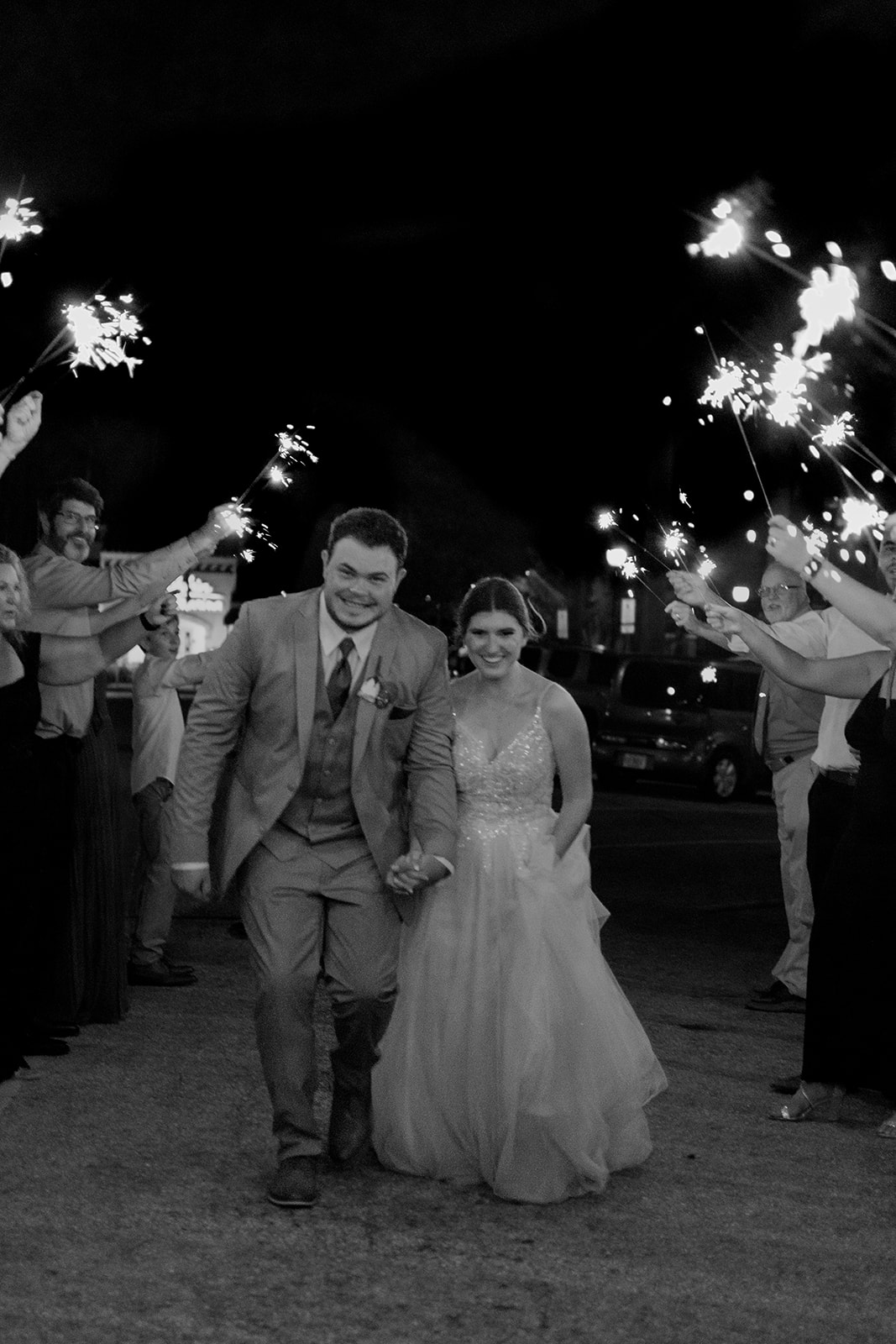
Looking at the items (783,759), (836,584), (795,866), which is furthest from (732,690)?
(836,584)

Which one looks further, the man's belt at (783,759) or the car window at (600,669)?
the car window at (600,669)

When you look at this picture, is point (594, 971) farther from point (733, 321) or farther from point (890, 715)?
point (733, 321)

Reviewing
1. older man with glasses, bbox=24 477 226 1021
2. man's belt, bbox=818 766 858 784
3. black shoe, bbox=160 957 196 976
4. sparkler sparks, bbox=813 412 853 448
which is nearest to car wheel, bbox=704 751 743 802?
black shoe, bbox=160 957 196 976

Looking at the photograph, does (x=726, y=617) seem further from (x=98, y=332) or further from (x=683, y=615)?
(x=98, y=332)

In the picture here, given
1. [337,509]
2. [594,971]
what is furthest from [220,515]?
[594,971]

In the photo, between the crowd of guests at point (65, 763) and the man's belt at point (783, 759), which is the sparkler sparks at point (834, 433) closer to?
the man's belt at point (783, 759)

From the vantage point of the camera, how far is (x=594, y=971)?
612cm

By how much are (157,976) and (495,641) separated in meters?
3.78

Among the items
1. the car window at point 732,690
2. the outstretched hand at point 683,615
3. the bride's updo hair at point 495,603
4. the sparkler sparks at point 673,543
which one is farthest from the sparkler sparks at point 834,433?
the car window at point 732,690

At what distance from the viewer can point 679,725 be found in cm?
2598

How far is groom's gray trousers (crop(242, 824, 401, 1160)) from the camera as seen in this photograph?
18.5ft

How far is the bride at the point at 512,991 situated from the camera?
5.79 metres

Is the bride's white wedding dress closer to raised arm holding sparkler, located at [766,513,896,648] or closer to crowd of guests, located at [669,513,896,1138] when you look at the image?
crowd of guests, located at [669,513,896,1138]

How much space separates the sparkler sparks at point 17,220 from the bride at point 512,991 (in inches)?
79.8
